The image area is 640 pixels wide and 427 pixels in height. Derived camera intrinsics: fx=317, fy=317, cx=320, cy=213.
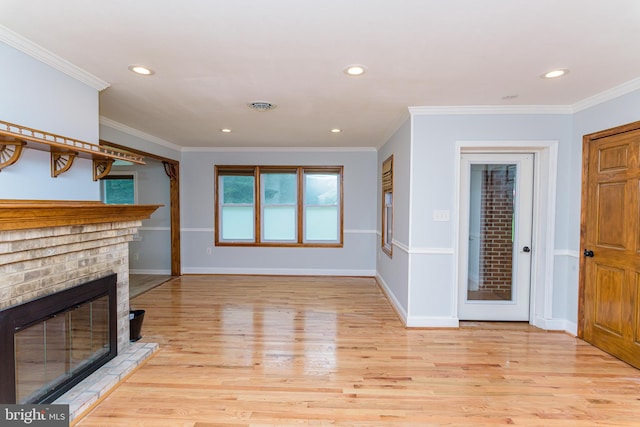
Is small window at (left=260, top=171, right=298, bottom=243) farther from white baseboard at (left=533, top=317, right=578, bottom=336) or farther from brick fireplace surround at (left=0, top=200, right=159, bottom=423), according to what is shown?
white baseboard at (left=533, top=317, right=578, bottom=336)

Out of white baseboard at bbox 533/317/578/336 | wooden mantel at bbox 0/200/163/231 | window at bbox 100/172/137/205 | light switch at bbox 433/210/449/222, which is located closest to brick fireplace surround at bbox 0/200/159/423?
wooden mantel at bbox 0/200/163/231

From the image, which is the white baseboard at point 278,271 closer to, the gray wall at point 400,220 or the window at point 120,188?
the gray wall at point 400,220

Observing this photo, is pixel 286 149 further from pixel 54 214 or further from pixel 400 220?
pixel 54 214

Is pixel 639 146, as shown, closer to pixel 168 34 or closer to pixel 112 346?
pixel 168 34

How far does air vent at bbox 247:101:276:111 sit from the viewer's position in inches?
129

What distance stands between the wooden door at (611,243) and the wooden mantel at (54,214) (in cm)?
424

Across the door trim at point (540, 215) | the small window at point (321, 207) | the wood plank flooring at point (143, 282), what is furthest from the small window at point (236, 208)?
the door trim at point (540, 215)

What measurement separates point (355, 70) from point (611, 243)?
2830 millimetres

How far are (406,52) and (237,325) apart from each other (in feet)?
10.3

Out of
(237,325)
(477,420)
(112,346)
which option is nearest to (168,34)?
(112,346)

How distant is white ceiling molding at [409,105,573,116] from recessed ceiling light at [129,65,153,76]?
2.47m

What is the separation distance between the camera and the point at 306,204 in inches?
237

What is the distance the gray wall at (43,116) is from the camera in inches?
78.4

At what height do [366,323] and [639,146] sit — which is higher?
[639,146]
